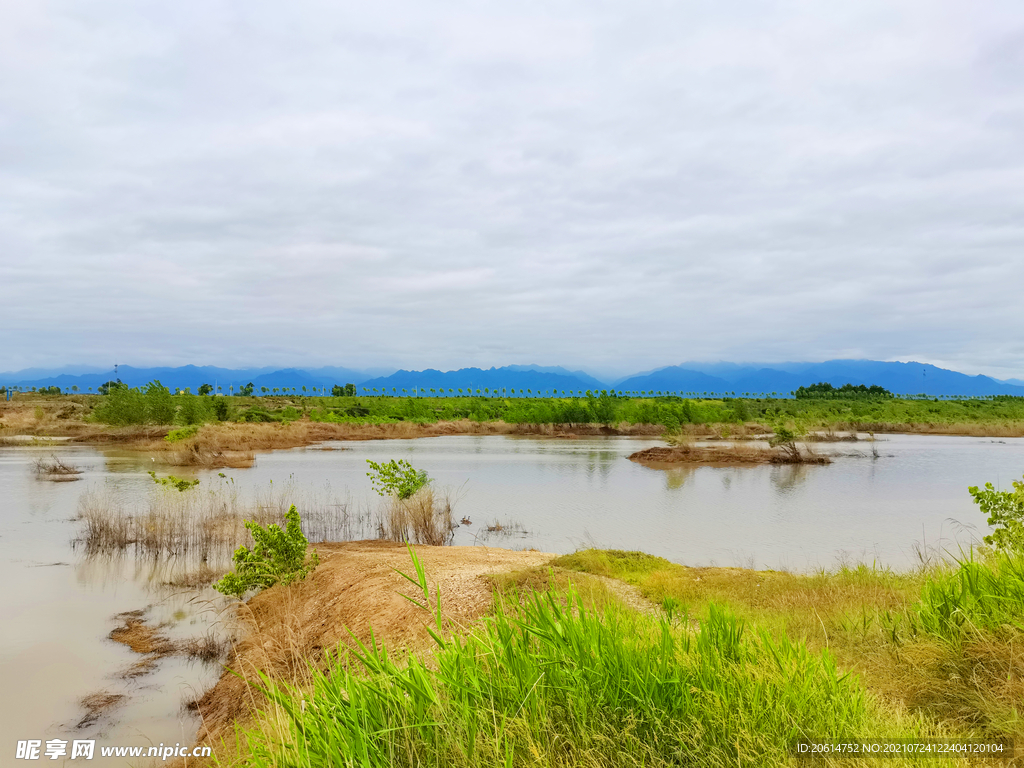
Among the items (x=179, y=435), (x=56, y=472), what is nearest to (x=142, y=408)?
(x=179, y=435)

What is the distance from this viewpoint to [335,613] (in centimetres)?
963

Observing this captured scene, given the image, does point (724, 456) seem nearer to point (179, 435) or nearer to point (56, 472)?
point (179, 435)

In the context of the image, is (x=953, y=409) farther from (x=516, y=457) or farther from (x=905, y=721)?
(x=905, y=721)

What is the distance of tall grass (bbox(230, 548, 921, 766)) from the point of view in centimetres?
354

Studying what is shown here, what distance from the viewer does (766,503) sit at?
2303 cm

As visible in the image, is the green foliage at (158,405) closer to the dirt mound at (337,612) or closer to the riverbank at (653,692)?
the dirt mound at (337,612)

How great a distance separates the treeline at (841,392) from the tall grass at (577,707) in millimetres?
123894

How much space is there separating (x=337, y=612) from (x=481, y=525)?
9.67m

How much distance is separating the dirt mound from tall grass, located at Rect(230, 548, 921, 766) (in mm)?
2382

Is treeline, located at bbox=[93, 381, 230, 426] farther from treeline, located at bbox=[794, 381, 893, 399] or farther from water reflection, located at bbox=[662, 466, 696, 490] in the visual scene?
treeline, located at bbox=[794, 381, 893, 399]

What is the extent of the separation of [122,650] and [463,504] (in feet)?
45.5

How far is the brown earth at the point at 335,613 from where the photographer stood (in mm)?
7543

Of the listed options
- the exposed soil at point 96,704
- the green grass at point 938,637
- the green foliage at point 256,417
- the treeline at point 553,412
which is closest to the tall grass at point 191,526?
the exposed soil at point 96,704

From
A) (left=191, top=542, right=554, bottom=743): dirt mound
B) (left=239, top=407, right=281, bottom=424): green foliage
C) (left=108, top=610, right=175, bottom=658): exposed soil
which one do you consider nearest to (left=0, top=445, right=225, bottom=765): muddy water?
(left=108, top=610, right=175, bottom=658): exposed soil
